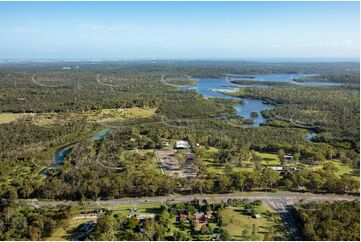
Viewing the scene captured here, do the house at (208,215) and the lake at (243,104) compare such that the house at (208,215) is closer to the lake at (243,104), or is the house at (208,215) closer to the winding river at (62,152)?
the winding river at (62,152)

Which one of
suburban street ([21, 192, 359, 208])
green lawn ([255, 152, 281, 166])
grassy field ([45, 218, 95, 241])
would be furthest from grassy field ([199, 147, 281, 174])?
grassy field ([45, 218, 95, 241])

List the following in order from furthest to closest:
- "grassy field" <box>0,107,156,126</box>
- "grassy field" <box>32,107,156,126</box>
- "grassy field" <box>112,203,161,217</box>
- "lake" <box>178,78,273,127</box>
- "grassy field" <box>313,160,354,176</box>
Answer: "lake" <box>178,78,273,127</box>, "grassy field" <box>32,107,156,126</box>, "grassy field" <box>0,107,156,126</box>, "grassy field" <box>313,160,354,176</box>, "grassy field" <box>112,203,161,217</box>

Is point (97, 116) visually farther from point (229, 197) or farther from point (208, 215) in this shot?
point (208, 215)

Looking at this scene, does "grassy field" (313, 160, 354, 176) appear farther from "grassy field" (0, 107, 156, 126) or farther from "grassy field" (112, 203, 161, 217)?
"grassy field" (0, 107, 156, 126)

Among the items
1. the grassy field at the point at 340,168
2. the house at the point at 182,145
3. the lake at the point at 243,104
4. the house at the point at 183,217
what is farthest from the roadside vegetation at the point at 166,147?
→ the lake at the point at 243,104

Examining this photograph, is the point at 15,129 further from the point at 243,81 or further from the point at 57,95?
the point at 243,81

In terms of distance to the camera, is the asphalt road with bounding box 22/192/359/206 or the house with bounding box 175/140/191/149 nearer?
the asphalt road with bounding box 22/192/359/206

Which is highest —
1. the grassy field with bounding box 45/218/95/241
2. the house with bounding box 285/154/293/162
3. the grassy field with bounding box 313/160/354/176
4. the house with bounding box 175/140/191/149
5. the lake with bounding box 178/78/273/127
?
the lake with bounding box 178/78/273/127

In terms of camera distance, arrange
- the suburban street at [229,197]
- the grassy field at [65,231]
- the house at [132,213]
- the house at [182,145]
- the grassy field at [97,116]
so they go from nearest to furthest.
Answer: the grassy field at [65,231] → the house at [132,213] → the suburban street at [229,197] → the house at [182,145] → the grassy field at [97,116]

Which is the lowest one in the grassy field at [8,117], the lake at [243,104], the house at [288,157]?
the house at [288,157]
